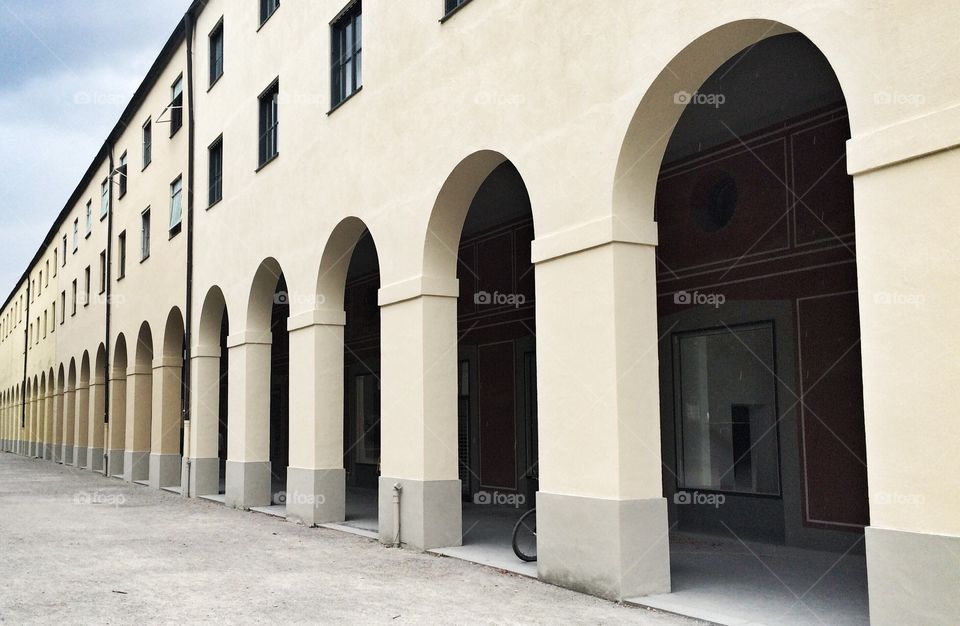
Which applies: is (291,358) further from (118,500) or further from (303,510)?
(118,500)

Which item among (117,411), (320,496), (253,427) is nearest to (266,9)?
(253,427)

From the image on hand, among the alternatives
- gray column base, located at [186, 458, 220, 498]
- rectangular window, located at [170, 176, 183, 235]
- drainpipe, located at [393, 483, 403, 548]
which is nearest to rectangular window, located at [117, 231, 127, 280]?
rectangular window, located at [170, 176, 183, 235]

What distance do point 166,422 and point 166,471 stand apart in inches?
52.5

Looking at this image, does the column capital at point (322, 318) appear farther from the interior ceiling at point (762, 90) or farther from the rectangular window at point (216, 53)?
the rectangular window at point (216, 53)

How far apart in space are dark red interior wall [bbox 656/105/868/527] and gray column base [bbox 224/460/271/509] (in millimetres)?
9410

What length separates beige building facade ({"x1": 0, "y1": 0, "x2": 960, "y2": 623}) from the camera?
5.88m

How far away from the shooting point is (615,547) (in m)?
7.99

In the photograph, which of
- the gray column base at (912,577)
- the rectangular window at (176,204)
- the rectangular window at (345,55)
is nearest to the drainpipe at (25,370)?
the rectangular window at (176,204)

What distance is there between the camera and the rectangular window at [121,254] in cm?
2934

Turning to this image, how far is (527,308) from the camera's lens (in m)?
16.3

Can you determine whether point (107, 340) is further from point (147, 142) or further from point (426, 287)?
point (426, 287)

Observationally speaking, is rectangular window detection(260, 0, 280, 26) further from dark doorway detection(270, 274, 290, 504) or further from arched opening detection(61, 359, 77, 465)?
arched opening detection(61, 359, 77, 465)

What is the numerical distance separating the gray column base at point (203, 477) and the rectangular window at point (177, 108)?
858 centimetres

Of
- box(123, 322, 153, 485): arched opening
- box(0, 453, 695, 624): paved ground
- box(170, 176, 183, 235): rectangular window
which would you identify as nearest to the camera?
box(0, 453, 695, 624): paved ground
